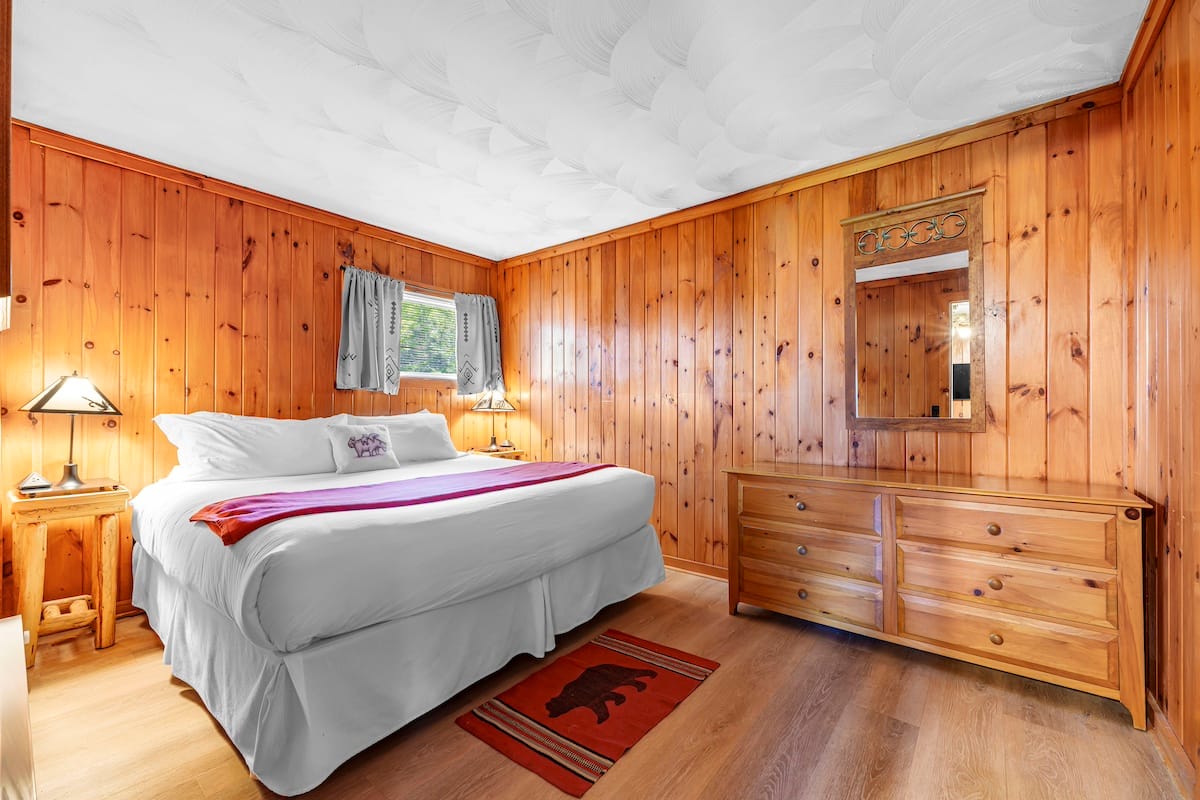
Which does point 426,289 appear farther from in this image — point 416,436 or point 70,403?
point 70,403

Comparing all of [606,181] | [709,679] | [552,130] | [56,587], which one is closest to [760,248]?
[606,181]

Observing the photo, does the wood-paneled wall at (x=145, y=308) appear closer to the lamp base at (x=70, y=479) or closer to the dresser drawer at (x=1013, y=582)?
the lamp base at (x=70, y=479)

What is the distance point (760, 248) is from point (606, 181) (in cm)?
101

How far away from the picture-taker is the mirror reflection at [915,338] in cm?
251

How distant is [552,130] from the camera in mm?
2488

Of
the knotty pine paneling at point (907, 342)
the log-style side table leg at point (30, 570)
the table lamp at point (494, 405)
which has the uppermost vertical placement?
the knotty pine paneling at point (907, 342)

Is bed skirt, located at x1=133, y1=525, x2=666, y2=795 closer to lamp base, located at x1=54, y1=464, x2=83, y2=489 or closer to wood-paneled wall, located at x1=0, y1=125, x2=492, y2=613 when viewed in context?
lamp base, located at x1=54, y1=464, x2=83, y2=489

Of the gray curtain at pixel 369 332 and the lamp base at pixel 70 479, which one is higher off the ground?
the gray curtain at pixel 369 332

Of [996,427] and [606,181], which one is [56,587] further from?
[996,427]

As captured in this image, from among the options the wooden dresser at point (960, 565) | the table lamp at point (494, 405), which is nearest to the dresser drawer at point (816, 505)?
the wooden dresser at point (960, 565)

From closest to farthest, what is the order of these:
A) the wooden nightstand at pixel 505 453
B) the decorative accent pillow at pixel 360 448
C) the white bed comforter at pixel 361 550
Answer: the white bed comforter at pixel 361 550 → the decorative accent pillow at pixel 360 448 → the wooden nightstand at pixel 505 453

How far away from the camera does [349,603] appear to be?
1501mm

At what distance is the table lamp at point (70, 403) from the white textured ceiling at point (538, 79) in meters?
1.23

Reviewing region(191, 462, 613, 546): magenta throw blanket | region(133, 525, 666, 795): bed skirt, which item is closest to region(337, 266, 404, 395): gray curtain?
region(191, 462, 613, 546): magenta throw blanket
